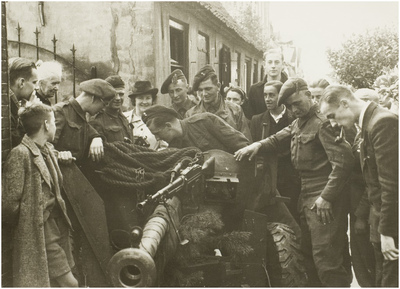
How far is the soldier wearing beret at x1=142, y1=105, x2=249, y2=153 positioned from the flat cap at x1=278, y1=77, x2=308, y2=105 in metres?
0.67

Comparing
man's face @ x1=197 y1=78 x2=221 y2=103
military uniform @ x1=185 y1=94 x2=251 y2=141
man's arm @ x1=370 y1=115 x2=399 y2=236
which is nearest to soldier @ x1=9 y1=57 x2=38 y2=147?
military uniform @ x1=185 y1=94 x2=251 y2=141

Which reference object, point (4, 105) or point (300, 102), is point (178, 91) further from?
point (4, 105)

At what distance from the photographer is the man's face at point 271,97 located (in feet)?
16.8

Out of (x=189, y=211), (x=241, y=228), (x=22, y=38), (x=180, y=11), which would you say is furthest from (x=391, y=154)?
(x=22, y=38)

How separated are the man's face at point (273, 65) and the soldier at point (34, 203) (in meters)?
2.68

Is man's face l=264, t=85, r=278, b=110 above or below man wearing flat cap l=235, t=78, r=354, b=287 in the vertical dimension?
above

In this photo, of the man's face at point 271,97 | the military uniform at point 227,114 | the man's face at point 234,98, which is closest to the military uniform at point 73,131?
the military uniform at point 227,114

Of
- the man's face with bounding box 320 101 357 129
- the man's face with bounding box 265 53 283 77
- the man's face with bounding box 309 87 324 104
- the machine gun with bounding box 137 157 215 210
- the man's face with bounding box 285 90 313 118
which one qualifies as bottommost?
the machine gun with bounding box 137 157 215 210

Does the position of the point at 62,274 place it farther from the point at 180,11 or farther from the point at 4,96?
the point at 180,11

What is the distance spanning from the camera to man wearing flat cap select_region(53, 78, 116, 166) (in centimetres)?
456

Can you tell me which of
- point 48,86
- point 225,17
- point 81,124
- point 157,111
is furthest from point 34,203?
point 225,17

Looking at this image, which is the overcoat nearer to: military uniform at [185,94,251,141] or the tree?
military uniform at [185,94,251,141]

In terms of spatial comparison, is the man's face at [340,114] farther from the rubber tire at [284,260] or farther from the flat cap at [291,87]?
the rubber tire at [284,260]

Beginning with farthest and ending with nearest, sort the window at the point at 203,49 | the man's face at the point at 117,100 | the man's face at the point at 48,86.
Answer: the window at the point at 203,49 < the man's face at the point at 117,100 < the man's face at the point at 48,86
